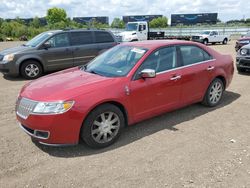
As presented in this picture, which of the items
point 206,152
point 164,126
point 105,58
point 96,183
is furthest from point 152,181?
point 105,58

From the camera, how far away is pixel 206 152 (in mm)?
3973

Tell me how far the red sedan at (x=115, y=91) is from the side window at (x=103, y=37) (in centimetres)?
562

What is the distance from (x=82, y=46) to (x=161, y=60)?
5.92m

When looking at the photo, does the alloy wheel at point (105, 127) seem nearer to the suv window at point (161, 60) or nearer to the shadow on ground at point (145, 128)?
the shadow on ground at point (145, 128)

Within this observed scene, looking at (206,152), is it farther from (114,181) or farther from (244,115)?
(244,115)

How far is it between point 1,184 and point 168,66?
10.6ft

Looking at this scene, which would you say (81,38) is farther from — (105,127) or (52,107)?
(52,107)

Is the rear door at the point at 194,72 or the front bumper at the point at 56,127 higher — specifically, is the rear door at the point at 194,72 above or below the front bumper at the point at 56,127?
above

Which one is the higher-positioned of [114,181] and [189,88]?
[189,88]

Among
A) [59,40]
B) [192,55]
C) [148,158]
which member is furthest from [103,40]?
[148,158]

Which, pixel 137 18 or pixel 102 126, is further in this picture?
pixel 137 18

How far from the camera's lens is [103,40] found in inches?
426

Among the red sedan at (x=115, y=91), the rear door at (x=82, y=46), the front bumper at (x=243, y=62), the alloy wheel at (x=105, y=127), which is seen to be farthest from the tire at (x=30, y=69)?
the front bumper at (x=243, y=62)

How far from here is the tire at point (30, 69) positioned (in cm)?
921
